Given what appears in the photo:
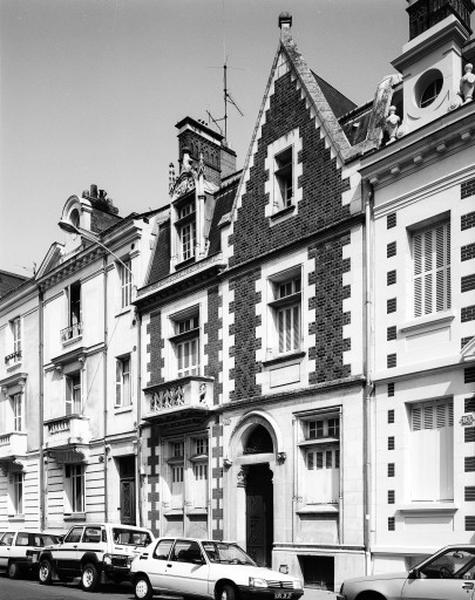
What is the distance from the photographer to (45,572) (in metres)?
22.3

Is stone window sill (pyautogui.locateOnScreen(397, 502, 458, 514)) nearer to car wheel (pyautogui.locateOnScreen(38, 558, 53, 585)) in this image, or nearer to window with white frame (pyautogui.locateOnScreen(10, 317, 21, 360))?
car wheel (pyautogui.locateOnScreen(38, 558, 53, 585))

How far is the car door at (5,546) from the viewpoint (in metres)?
24.6

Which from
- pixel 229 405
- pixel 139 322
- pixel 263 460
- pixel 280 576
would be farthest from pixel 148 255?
pixel 280 576

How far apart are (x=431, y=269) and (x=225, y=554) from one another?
296 inches

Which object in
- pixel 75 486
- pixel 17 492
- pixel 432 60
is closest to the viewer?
pixel 432 60

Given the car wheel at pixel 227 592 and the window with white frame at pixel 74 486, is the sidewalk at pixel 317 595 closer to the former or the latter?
the car wheel at pixel 227 592

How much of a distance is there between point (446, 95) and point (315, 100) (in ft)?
14.4

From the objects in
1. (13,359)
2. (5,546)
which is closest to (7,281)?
→ (13,359)

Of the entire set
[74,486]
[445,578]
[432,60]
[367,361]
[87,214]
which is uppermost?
[432,60]

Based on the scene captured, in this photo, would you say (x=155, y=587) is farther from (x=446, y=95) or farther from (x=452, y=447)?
(x=446, y=95)

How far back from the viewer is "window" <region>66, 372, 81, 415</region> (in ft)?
107

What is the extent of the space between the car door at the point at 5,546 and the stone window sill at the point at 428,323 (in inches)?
553

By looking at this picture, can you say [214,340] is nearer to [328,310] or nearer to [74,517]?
[328,310]

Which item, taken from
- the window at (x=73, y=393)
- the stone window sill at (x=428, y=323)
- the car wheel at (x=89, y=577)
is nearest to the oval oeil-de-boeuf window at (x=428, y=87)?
the stone window sill at (x=428, y=323)
